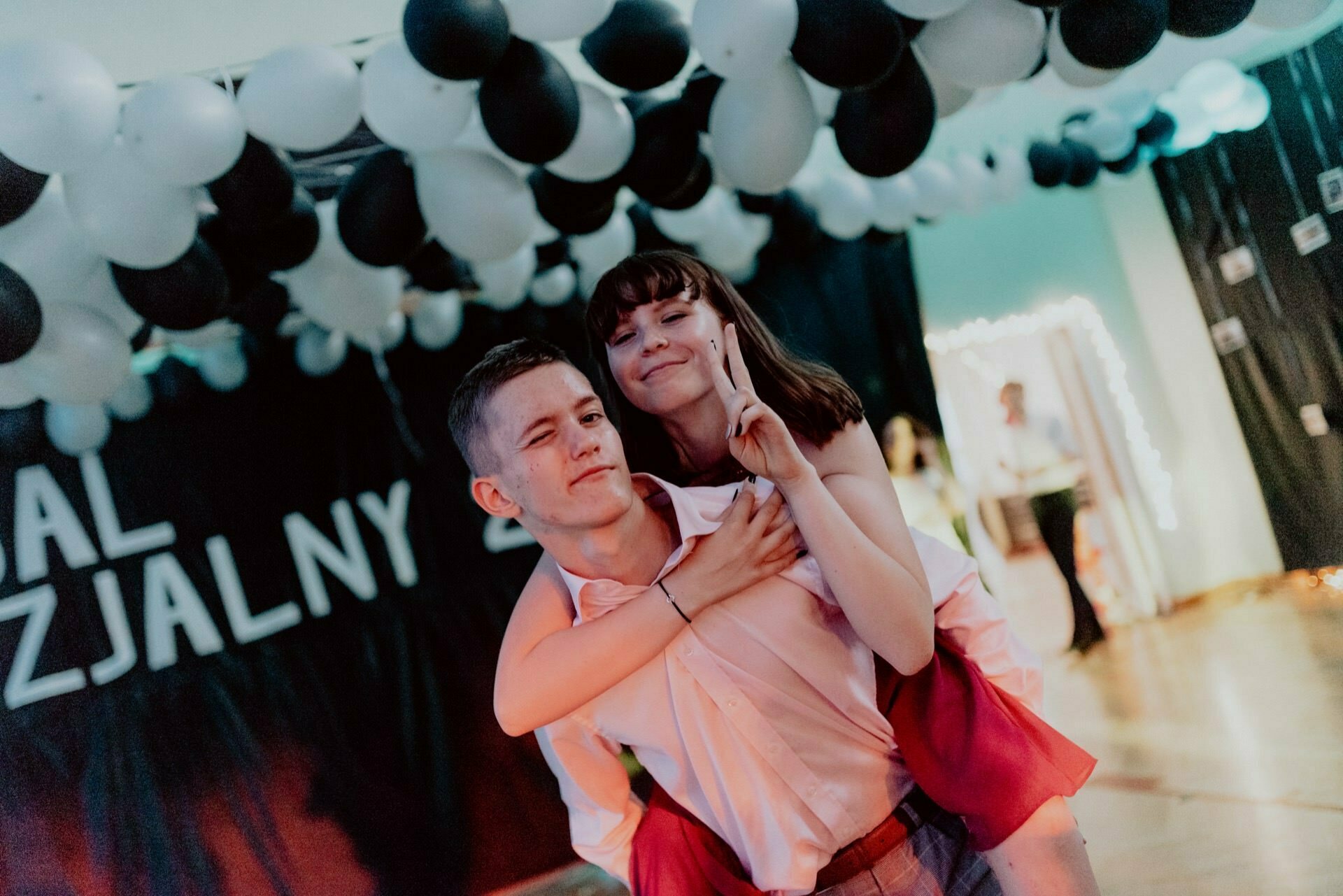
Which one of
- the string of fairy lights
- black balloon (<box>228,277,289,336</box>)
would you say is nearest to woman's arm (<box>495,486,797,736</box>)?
black balloon (<box>228,277,289,336</box>)

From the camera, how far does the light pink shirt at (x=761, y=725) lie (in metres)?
1.33

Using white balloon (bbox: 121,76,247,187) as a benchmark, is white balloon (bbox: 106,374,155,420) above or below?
below

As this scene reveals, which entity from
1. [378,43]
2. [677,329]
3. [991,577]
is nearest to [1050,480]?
[991,577]

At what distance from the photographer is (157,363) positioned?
4.30 meters

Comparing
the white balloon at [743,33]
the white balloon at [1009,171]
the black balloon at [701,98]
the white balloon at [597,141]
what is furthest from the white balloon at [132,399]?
the white balloon at [1009,171]

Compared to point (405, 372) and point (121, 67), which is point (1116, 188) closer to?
point (405, 372)

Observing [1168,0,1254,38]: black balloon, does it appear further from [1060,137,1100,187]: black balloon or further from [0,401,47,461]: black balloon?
[0,401,47,461]: black balloon

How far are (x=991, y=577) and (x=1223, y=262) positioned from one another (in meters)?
2.72

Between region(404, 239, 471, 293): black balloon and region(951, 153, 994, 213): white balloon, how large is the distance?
275 centimetres

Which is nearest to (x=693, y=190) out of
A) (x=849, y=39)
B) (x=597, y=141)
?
(x=597, y=141)

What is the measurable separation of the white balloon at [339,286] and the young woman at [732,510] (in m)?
1.94

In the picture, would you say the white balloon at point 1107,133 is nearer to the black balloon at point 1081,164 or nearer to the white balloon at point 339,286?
the black balloon at point 1081,164

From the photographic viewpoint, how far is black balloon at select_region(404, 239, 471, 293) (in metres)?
3.37

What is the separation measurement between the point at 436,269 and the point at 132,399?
172 cm
